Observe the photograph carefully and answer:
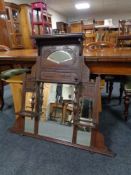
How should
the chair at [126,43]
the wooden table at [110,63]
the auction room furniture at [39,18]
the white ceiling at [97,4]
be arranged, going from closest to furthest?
1. the wooden table at [110,63]
2. the chair at [126,43]
3. the auction room furniture at [39,18]
4. the white ceiling at [97,4]

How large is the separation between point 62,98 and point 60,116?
6.4 inches

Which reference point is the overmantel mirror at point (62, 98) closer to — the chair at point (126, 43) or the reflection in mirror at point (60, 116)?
the reflection in mirror at point (60, 116)

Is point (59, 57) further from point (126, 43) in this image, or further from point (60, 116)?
point (126, 43)


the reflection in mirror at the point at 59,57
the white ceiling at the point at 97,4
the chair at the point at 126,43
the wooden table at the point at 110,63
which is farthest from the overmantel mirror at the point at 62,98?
the white ceiling at the point at 97,4

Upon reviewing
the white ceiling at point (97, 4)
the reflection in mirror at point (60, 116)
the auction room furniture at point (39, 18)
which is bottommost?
the reflection in mirror at point (60, 116)

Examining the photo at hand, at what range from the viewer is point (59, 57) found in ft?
5.04

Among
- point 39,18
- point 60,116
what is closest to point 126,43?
point 60,116

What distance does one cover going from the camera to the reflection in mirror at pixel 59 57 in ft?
4.97

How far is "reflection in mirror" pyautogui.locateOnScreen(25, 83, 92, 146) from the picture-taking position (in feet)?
4.79

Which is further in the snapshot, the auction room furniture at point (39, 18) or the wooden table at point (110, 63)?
the auction room furniture at point (39, 18)

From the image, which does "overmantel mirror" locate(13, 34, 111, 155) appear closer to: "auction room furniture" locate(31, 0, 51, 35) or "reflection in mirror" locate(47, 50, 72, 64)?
"reflection in mirror" locate(47, 50, 72, 64)

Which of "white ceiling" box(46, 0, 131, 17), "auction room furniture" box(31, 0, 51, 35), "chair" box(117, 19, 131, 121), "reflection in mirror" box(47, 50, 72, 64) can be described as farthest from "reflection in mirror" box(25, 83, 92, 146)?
"white ceiling" box(46, 0, 131, 17)

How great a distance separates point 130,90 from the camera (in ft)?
5.85

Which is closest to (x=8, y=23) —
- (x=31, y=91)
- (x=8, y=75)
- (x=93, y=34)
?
(x=93, y=34)
